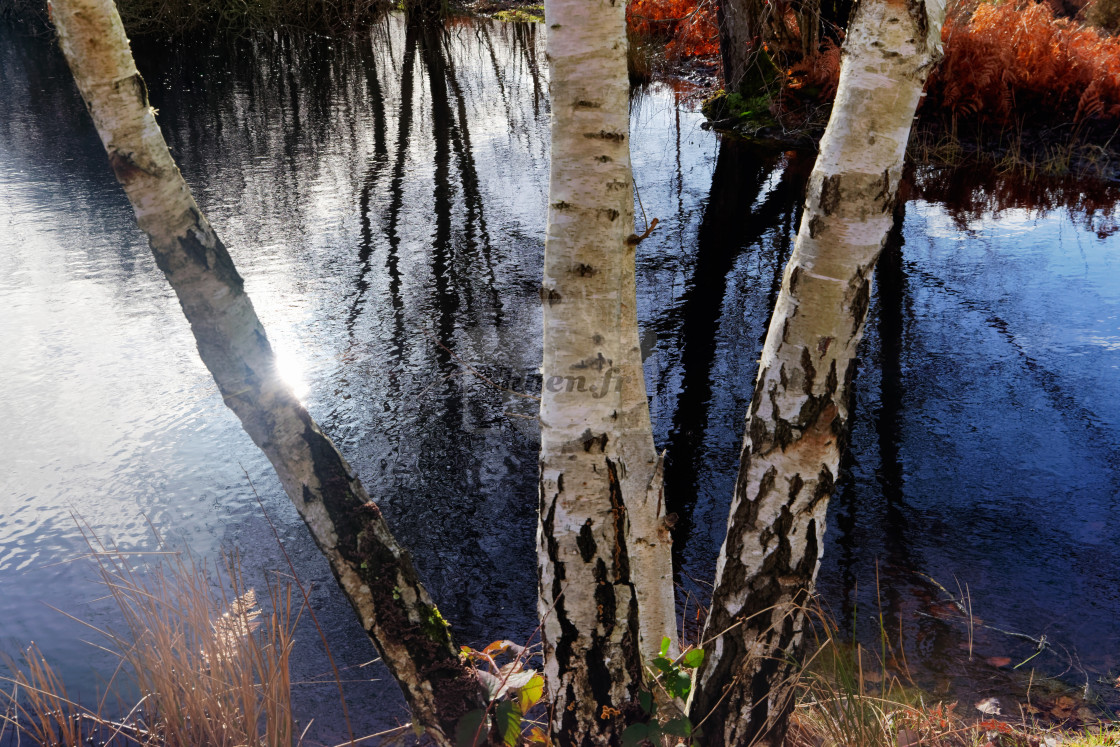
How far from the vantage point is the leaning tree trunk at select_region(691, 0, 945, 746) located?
6.12 ft

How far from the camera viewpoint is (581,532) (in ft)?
6.46

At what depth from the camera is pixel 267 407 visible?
7.25 feet

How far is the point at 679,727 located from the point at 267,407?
139 centimetres

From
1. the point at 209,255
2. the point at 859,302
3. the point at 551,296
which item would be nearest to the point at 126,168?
the point at 209,255

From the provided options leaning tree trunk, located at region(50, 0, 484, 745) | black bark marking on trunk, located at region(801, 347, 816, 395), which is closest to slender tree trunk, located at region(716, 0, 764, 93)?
black bark marking on trunk, located at region(801, 347, 816, 395)

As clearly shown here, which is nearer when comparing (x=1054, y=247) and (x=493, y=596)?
(x=493, y=596)

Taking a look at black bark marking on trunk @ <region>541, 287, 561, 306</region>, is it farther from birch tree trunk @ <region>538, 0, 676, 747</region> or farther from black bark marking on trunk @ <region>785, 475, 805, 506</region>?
black bark marking on trunk @ <region>785, 475, 805, 506</region>

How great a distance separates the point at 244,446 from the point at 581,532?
3449 millimetres

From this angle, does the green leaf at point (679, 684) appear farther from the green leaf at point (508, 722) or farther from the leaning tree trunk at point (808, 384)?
the green leaf at point (508, 722)

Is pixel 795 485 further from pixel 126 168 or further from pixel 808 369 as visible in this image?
pixel 126 168

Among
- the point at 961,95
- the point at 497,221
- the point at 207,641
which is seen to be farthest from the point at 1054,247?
the point at 207,641

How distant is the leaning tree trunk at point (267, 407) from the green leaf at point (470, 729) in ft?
0.17

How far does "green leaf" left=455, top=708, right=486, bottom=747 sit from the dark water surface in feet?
3.05

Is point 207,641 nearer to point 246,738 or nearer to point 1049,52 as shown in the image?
point 246,738
